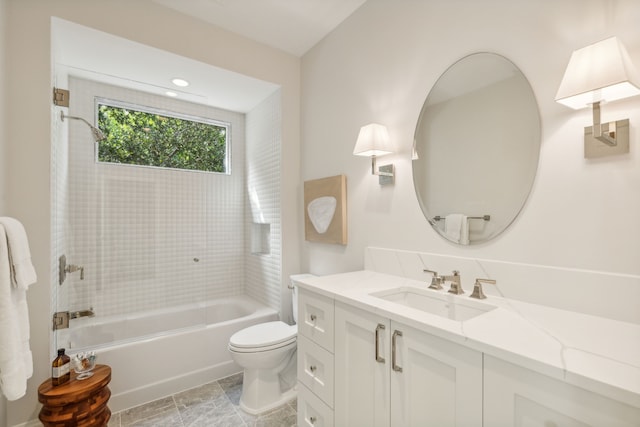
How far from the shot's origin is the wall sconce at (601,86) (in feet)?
2.84

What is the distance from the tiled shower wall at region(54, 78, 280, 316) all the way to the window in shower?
70mm

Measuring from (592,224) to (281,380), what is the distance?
80.4 inches

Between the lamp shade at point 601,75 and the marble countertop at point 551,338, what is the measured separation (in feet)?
2.41

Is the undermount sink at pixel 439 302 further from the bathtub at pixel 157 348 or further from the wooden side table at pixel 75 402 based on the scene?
the wooden side table at pixel 75 402

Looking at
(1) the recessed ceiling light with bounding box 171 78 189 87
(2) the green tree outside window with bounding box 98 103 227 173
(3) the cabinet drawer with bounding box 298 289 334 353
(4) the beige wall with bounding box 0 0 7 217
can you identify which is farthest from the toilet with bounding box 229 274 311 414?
(1) the recessed ceiling light with bounding box 171 78 189 87

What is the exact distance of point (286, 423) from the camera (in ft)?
5.91

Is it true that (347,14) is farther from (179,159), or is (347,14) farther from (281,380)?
(281,380)

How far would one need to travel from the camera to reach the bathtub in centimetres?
198

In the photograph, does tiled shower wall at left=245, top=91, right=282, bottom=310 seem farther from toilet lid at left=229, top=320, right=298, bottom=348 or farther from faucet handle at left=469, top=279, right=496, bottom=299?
faucet handle at left=469, top=279, right=496, bottom=299

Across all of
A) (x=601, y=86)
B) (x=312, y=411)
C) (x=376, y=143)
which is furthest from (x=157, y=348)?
(x=601, y=86)

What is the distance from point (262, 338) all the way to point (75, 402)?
1.01 m

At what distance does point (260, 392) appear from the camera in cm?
193

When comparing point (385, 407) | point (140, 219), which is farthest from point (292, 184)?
point (385, 407)

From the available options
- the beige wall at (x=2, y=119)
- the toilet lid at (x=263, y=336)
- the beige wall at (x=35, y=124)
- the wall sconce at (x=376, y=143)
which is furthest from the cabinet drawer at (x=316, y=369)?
the beige wall at (x=2, y=119)
